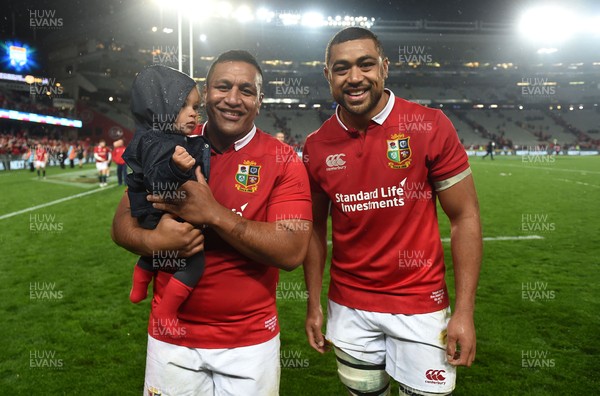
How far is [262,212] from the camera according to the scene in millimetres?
1948

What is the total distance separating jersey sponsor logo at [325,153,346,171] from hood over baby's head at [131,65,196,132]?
77 centimetres

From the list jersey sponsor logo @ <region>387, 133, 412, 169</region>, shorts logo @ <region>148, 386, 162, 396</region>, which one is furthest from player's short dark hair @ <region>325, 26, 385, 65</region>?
shorts logo @ <region>148, 386, 162, 396</region>

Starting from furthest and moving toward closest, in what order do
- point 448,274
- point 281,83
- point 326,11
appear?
1. point 281,83
2. point 326,11
3. point 448,274

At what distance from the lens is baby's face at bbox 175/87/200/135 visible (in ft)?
6.33

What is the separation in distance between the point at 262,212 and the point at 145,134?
574 mm

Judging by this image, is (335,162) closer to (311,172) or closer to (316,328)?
(311,172)

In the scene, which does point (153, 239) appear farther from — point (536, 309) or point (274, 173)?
point (536, 309)

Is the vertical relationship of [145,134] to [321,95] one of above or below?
below

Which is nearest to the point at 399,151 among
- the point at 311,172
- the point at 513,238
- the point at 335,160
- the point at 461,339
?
the point at 335,160

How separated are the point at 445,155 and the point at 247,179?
92 cm

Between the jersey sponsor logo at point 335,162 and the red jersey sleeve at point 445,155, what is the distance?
1.34ft

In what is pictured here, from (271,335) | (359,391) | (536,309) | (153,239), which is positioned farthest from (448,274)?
(153,239)

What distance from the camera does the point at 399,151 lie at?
219 cm

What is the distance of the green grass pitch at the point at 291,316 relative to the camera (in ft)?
12.1
